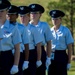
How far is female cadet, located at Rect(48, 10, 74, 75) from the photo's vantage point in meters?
11.4

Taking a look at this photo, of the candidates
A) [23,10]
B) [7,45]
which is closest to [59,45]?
[23,10]

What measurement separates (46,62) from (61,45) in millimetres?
585

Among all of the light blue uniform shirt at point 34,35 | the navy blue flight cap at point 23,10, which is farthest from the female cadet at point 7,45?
the light blue uniform shirt at point 34,35

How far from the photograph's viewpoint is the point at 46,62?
11.2m

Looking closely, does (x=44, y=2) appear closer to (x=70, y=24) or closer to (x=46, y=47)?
(x=70, y=24)

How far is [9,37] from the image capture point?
828 cm

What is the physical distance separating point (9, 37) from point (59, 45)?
10.9ft

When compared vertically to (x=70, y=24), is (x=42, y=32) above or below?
above

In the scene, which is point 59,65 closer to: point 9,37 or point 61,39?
point 61,39

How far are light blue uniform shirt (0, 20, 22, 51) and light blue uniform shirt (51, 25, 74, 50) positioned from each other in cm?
315

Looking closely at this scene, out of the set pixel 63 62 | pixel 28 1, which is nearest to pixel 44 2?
pixel 28 1

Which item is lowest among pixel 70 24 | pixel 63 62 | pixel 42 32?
pixel 70 24

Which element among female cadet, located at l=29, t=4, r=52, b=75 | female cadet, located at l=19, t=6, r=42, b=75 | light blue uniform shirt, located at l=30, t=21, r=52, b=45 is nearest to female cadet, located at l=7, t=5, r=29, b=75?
female cadet, located at l=19, t=6, r=42, b=75

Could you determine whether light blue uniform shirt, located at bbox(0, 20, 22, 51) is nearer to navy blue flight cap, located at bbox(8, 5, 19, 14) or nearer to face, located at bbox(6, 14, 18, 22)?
face, located at bbox(6, 14, 18, 22)
